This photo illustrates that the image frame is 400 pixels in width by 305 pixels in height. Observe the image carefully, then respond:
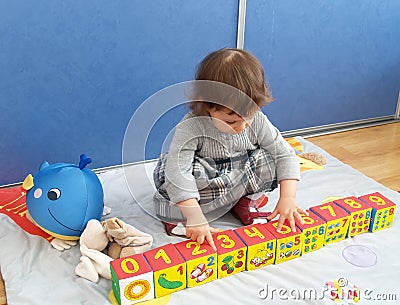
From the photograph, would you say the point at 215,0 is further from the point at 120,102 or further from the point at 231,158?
the point at 231,158

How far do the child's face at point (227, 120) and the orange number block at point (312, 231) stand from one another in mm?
267

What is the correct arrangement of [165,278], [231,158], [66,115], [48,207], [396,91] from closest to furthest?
[165,278] < [48,207] < [231,158] < [66,115] < [396,91]

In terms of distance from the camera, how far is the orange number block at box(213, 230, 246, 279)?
990mm

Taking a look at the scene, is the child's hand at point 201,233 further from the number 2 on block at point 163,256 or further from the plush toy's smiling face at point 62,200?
the plush toy's smiling face at point 62,200

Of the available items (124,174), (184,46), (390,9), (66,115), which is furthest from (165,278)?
(390,9)

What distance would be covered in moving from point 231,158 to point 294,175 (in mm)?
166

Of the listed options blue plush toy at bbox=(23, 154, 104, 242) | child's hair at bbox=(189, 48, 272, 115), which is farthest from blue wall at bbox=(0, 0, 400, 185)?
child's hair at bbox=(189, 48, 272, 115)

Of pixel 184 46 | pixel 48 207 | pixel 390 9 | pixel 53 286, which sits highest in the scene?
pixel 390 9

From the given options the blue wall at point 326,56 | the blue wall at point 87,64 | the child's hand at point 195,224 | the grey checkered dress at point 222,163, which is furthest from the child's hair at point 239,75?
the blue wall at point 326,56

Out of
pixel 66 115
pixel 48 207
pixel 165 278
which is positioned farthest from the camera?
pixel 66 115

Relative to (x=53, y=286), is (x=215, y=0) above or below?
above

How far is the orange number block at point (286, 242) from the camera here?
103cm

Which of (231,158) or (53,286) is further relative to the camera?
(231,158)

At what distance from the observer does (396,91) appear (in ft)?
6.46
